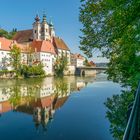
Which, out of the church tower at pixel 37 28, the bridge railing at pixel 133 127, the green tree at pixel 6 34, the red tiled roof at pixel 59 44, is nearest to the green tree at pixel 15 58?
the red tiled roof at pixel 59 44

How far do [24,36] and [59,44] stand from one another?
14.4 meters

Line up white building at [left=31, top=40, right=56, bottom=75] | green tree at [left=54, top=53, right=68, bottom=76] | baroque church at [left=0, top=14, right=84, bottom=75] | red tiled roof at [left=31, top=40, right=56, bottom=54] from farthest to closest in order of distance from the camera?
green tree at [left=54, top=53, right=68, bottom=76]
red tiled roof at [left=31, top=40, right=56, bottom=54]
white building at [left=31, top=40, right=56, bottom=75]
baroque church at [left=0, top=14, right=84, bottom=75]

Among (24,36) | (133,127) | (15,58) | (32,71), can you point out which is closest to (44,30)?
(24,36)

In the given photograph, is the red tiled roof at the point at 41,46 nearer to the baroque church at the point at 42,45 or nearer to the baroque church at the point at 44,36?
the baroque church at the point at 42,45

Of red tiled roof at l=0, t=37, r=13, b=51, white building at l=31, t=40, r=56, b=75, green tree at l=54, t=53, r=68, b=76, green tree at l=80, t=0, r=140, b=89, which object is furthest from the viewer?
green tree at l=54, t=53, r=68, b=76

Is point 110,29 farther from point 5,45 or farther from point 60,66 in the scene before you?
point 60,66

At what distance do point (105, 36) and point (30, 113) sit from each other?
8972 mm

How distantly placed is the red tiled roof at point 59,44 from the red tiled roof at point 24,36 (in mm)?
9561

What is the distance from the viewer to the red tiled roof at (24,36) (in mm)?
109500

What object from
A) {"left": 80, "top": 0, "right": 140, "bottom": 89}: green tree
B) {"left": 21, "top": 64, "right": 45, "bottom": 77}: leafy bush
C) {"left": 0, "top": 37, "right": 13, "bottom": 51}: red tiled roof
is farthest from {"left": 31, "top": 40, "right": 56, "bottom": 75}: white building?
{"left": 80, "top": 0, "right": 140, "bottom": 89}: green tree

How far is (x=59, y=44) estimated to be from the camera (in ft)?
362

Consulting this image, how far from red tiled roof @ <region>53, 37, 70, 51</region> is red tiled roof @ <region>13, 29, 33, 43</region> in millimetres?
9561

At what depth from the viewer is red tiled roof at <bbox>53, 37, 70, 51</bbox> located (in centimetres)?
10819

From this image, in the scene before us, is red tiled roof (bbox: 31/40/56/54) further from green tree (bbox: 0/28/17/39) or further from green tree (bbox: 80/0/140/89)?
green tree (bbox: 80/0/140/89)
